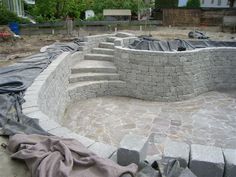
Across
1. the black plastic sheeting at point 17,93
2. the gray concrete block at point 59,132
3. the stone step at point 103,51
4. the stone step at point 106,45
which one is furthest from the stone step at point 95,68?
the gray concrete block at point 59,132

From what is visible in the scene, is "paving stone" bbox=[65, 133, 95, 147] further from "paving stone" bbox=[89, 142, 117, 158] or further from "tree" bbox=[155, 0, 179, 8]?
"tree" bbox=[155, 0, 179, 8]

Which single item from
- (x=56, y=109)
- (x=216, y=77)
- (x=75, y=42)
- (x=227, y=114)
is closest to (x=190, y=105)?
(x=227, y=114)

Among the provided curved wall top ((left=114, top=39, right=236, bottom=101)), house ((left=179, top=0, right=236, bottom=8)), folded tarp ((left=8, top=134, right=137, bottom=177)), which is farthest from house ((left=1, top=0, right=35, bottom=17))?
folded tarp ((left=8, top=134, right=137, bottom=177))

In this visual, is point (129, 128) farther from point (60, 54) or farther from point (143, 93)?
point (60, 54)

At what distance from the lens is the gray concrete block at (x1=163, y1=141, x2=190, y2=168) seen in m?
2.68

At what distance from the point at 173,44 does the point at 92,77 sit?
3.12 metres

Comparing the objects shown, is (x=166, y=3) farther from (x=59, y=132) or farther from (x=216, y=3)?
(x=59, y=132)

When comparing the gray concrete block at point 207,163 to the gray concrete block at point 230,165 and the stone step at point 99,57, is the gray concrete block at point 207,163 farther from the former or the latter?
the stone step at point 99,57

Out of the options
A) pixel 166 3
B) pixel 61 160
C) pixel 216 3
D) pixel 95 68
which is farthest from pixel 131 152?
pixel 216 3

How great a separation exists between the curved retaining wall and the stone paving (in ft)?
0.97

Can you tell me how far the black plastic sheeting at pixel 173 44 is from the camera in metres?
9.10

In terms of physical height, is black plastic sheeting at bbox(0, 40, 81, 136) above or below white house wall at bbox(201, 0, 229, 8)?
below

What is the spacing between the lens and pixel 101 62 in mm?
9336

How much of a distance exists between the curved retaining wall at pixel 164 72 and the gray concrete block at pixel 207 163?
549 cm
